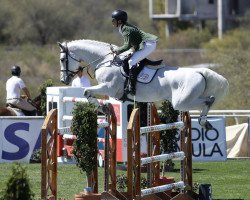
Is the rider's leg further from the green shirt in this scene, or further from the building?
the building

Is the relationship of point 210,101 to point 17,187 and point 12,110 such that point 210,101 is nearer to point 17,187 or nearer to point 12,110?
point 17,187

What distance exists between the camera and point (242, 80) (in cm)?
2888

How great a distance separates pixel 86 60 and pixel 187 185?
2661 mm

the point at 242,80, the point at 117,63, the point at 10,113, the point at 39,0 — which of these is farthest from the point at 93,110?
the point at 39,0

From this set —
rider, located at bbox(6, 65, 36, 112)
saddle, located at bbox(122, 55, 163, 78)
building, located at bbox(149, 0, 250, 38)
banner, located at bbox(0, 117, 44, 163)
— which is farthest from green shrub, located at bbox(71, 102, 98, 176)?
building, located at bbox(149, 0, 250, 38)

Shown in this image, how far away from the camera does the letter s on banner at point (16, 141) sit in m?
20.1

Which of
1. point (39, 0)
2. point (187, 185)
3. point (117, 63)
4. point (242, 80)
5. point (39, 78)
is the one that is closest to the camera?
point (187, 185)

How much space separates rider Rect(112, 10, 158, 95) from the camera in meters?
15.0

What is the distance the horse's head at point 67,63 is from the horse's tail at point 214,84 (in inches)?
77.1

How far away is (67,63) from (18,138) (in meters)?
4.42

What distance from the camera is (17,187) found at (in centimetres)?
1031

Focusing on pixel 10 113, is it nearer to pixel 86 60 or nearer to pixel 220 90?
pixel 86 60

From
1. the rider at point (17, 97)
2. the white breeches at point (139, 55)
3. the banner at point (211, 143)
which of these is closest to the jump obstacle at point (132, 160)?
the white breeches at point (139, 55)

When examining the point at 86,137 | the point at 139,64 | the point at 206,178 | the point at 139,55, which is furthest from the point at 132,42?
the point at 206,178
